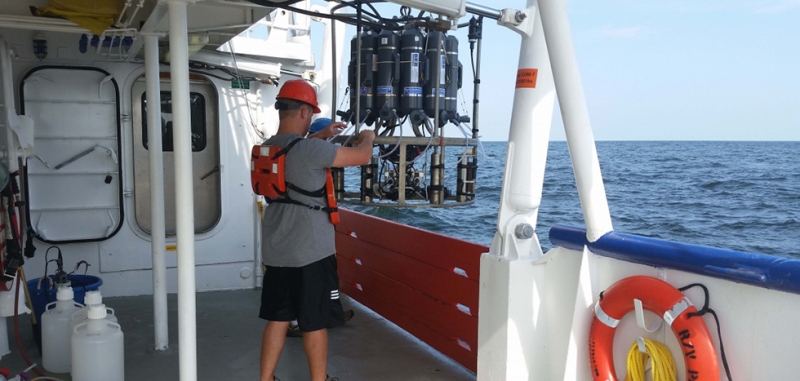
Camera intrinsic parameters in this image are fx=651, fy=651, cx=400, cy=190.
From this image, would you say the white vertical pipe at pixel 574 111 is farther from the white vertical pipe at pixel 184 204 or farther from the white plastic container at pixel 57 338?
the white plastic container at pixel 57 338

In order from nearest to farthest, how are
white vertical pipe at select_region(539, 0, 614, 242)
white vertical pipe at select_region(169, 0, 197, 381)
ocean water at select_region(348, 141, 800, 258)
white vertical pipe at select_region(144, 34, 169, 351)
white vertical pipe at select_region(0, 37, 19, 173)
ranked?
white vertical pipe at select_region(539, 0, 614, 242), white vertical pipe at select_region(169, 0, 197, 381), white vertical pipe at select_region(144, 34, 169, 351), white vertical pipe at select_region(0, 37, 19, 173), ocean water at select_region(348, 141, 800, 258)

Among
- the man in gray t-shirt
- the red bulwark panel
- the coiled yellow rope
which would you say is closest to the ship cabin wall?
the red bulwark panel

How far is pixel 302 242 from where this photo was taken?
3.62 m

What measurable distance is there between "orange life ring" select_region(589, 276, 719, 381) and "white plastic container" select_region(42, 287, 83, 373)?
3481 millimetres

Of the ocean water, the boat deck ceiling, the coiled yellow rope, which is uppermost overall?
the coiled yellow rope

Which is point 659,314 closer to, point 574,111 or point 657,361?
point 657,361

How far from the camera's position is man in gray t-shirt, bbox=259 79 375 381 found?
3598 millimetres

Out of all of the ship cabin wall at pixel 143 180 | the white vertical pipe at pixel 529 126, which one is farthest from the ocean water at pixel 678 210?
the white vertical pipe at pixel 529 126

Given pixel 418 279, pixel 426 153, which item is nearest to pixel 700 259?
pixel 426 153

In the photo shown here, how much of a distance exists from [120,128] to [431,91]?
141 inches

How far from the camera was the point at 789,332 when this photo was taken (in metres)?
2.29

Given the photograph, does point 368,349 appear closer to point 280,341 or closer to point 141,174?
point 280,341

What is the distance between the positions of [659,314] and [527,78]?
1215mm

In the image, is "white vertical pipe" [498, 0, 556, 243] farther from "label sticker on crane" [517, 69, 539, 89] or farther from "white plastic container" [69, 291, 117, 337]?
"white plastic container" [69, 291, 117, 337]
